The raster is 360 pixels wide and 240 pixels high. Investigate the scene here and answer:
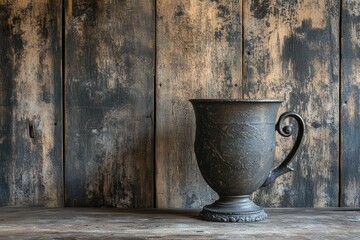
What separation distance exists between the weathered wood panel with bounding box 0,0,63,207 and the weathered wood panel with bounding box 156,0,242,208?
0.27 meters

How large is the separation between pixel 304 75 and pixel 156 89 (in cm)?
39

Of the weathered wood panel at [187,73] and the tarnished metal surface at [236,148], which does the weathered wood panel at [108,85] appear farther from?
the tarnished metal surface at [236,148]

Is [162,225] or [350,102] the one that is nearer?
[162,225]

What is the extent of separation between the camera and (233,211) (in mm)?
1030

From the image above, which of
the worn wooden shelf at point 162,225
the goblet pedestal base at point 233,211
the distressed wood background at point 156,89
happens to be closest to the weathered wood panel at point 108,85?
the distressed wood background at point 156,89

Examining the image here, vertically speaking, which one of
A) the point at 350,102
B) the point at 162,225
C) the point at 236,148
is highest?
the point at 350,102

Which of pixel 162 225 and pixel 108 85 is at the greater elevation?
pixel 108 85

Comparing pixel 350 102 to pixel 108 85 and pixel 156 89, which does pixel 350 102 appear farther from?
pixel 108 85

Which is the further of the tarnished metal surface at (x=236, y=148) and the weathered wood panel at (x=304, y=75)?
the weathered wood panel at (x=304, y=75)

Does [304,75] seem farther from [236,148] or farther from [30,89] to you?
[30,89]

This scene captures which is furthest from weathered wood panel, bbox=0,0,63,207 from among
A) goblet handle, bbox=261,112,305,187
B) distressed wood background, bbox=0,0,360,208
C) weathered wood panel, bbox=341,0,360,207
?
weathered wood panel, bbox=341,0,360,207

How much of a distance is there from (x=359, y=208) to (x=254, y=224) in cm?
35

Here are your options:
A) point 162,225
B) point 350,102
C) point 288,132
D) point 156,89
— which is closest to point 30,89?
point 156,89

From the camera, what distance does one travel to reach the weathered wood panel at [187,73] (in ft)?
3.99
